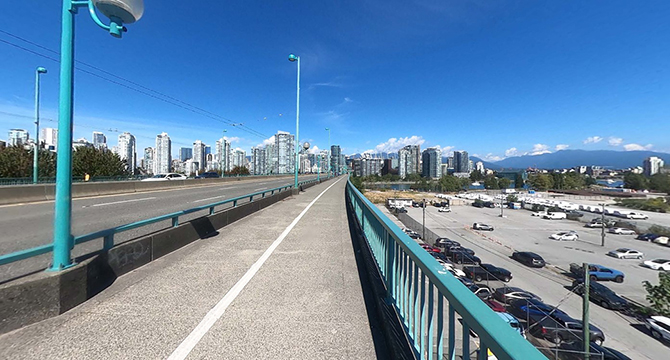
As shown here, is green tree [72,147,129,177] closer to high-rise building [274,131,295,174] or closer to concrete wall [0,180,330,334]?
high-rise building [274,131,295,174]

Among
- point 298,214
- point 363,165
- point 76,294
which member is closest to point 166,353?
point 76,294

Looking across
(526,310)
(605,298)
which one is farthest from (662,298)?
(526,310)

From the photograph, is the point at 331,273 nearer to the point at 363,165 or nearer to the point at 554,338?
the point at 554,338

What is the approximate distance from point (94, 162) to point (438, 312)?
52.1m

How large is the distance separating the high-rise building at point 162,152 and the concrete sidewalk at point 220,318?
100.0m

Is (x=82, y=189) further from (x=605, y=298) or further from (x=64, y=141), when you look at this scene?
(x=605, y=298)

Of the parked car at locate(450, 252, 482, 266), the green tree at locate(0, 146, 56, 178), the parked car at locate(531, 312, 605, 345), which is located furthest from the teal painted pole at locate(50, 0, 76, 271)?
the green tree at locate(0, 146, 56, 178)

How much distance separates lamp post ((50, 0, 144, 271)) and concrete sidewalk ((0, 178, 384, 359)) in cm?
81

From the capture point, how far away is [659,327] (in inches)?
526

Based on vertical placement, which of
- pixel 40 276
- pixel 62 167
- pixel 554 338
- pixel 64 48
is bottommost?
pixel 554 338

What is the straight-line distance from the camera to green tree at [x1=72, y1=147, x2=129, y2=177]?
3734 cm

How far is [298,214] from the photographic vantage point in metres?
10.9

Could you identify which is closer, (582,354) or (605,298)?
(582,354)

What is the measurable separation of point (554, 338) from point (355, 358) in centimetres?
1282
